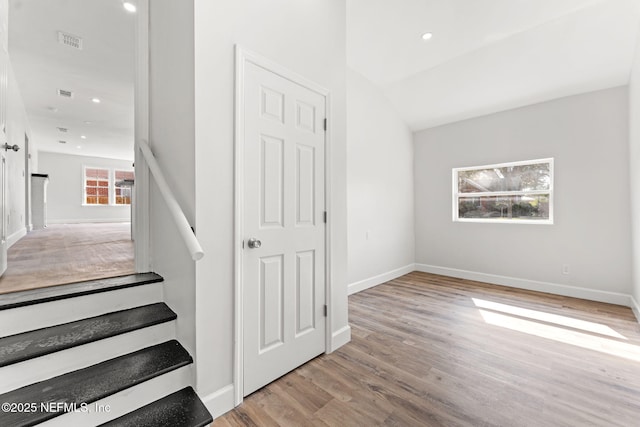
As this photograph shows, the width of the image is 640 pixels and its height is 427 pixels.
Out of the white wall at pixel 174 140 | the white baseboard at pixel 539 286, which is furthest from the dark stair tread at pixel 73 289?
the white baseboard at pixel 539 286

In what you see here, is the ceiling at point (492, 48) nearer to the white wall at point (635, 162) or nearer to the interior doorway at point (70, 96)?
the white wall at point (635, 162)

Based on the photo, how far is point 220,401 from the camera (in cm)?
159

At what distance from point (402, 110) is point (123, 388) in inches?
193

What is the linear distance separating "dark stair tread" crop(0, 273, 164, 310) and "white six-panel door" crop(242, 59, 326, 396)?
0.73 m

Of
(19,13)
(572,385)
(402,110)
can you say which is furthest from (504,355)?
(19,13)

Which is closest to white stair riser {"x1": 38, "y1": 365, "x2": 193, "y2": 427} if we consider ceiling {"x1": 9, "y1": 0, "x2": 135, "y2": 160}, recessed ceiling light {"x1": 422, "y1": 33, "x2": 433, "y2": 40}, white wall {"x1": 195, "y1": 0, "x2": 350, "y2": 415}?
white wall {"x1": 195, "y1": 0, "x2": 350, "y2": 415}

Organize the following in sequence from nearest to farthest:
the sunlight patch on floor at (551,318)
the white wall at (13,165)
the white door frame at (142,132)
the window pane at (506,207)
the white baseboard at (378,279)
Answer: the white door frame at (142,132) < the sunlight patch on floor at (551,318) < the white wall at (13,165) < the white baseboard at (378,279) < the window pane at (506,207)

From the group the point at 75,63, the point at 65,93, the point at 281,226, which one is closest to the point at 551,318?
the point at 281,226

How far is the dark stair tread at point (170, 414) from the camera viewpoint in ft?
4.22

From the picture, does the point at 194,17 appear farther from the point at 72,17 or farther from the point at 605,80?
the point at 605,80

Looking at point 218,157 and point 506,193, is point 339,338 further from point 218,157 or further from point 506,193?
point 506,193

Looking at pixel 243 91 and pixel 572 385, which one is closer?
pixel 243 91

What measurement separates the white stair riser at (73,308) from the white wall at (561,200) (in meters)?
4.48

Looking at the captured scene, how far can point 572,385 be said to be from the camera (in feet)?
6.03
